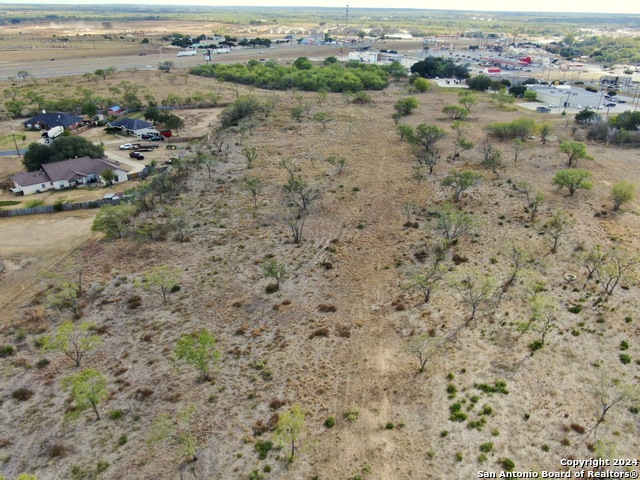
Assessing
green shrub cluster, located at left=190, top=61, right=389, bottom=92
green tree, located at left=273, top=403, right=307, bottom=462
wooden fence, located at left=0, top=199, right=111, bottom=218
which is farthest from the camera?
green shrub cluster, located at left=190, top=61, right=389, bottom=92

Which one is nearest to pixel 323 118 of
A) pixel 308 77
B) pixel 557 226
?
pixel 308 77

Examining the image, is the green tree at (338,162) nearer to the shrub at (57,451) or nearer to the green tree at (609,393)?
the green tree at (609,393)

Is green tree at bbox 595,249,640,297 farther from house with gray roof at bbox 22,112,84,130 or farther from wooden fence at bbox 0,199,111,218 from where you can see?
house with gray roof at bbox 22,112,84,130

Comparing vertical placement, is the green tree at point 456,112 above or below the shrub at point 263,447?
above

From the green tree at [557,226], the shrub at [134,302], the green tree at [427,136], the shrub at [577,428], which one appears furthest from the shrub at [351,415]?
the green tree at [427,136]

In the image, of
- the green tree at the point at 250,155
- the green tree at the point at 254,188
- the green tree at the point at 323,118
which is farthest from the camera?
the green tree at the point at 323,118

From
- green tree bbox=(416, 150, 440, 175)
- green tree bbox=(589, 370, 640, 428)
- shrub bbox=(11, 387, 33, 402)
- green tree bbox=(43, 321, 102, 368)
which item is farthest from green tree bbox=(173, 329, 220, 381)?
green tree bbox=(416, 150, 440, 175)

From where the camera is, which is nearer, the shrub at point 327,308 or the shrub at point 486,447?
the shrub at point 486,447

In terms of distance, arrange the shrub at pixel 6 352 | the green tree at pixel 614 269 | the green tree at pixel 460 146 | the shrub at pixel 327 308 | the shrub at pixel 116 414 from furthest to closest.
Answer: the green tree at pixel 460 146, the green tree at pixel 614 269, the shrub at pixel 327 308, the shrub at pixel 6 352, the shrub at pixel 116 414

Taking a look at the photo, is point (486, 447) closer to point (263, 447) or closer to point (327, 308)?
point (263, 447)
